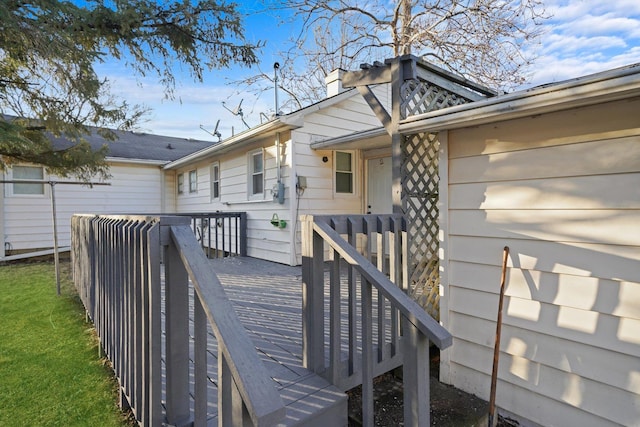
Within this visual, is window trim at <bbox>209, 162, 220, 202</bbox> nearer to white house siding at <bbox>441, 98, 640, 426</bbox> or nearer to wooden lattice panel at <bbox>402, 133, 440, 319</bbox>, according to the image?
wooden lattice panel at <bbox>402, 133, 440, 319</bbox>

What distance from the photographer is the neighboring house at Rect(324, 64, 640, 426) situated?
6.97 ft

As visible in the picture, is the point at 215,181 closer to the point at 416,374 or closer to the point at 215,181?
the point at 215,181

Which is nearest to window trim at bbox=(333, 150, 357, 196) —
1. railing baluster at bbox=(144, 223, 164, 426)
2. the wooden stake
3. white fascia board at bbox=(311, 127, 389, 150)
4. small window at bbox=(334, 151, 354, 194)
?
small window at bbox=(334, 151, 354, 194)

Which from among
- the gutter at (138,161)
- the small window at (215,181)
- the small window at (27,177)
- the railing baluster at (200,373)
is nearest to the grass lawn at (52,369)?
the railing baluster at (200,373)

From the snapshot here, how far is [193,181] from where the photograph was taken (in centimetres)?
1070

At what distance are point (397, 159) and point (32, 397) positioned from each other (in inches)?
137

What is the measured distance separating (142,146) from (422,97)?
456 inches

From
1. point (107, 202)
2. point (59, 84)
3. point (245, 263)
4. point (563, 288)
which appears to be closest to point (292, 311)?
point (563, 288)

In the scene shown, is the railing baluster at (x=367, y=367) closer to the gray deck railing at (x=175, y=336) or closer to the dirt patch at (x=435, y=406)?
the dirt patch at (x=435, y=406)

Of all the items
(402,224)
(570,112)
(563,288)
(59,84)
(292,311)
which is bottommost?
(292,311)

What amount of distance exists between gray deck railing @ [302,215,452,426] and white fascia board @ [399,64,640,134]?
0.90 metres

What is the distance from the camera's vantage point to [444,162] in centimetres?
306

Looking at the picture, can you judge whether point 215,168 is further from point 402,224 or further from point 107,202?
point 402,224

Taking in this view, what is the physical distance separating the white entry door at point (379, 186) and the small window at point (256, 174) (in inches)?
88.8
